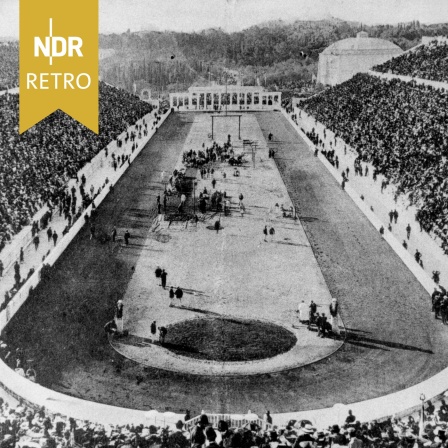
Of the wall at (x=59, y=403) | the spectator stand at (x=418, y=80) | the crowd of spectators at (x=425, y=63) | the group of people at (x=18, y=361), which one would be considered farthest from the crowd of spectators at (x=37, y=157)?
the crowd of spectators at (x=425, y=63)

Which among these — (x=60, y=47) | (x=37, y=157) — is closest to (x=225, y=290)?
(x=60, y=47)

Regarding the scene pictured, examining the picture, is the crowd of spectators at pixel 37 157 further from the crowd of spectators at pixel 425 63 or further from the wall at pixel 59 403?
the crowd of spectators at pixel 425 63

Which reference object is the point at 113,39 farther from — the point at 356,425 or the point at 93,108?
the point at 356,425

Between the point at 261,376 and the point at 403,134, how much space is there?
30.7 m

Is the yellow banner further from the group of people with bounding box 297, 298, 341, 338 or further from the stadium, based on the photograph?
the group of people with bounding box 297, 298, 341, 338

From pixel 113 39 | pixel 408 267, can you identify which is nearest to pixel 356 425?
pixel 408 267

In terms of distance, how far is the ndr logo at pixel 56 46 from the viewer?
16.8 metres

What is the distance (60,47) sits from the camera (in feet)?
61.6

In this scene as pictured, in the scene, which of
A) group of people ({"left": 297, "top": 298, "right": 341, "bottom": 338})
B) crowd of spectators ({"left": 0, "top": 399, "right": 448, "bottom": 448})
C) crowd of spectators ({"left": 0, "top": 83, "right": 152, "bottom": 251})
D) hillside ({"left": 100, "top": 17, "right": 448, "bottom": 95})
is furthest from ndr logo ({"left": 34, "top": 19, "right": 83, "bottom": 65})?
hillside ({"left": 100, "top": 17, "right": 448, "bottom": 95})

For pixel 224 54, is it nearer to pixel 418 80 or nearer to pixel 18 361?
Answer: pixel 418 80

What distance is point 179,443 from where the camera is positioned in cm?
1233

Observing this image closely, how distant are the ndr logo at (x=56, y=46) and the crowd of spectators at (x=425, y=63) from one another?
40.1 meters

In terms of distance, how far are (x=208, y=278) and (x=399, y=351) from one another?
8185 millimetres

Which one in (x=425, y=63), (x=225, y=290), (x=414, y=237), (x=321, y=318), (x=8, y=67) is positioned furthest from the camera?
(x=8, y=67)
